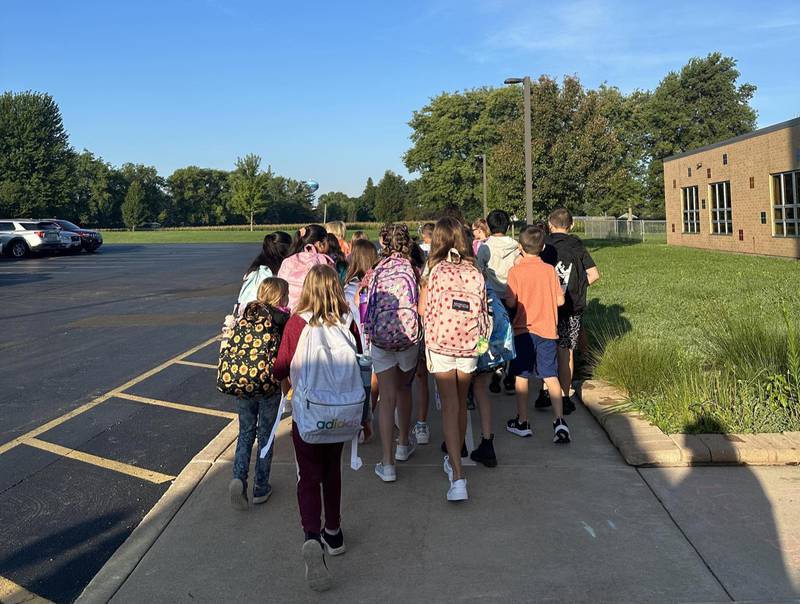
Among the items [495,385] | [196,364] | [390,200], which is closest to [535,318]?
[495,385]

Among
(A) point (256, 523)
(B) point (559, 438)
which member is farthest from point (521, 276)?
(A) point (256, 523)

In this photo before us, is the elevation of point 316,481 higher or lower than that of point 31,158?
lower

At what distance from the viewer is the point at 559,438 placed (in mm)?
5500

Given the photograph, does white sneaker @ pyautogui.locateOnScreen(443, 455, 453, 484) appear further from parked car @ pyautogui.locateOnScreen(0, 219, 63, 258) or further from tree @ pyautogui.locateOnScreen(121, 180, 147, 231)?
tree @ pyautogui.locateOnScreen(121, 180, 147, 231)

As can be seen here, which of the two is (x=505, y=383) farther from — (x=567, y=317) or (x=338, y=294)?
(x=338, y=294)

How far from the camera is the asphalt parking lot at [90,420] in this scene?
4188 mm

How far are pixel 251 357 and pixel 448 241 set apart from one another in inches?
57.1

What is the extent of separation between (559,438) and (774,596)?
2.32 metres

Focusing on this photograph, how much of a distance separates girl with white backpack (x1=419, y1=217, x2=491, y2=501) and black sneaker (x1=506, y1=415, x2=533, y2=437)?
47.5 inches

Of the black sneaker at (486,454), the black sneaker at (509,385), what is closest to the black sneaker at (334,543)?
the black sneaker at (486,454)

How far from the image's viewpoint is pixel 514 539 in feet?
12.9

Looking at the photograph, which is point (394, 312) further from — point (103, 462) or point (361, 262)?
point (103, 462)

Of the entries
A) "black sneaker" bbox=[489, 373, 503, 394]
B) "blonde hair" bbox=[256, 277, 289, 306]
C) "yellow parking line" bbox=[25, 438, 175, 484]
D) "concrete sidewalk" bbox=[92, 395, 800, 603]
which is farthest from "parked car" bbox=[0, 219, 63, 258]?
"blonde hair" bbox=[256, 277, 289, 306]

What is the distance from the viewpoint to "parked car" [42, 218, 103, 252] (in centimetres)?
3441
